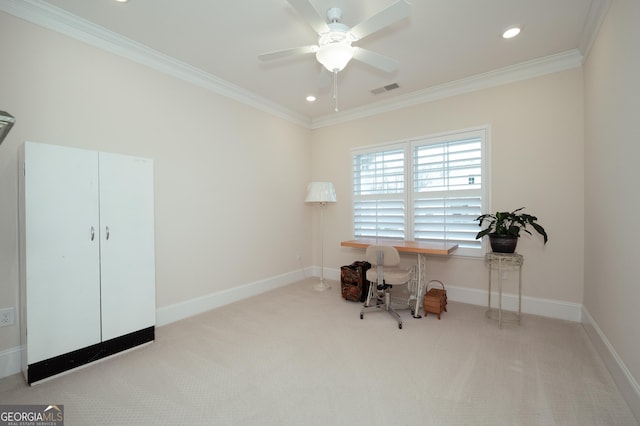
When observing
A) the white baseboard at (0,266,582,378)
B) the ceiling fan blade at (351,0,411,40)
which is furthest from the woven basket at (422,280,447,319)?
the ceiling fan blade at (351,0,411,40)

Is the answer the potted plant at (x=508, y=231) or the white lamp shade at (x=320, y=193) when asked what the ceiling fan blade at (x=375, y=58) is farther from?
the white lamp shade at (x=320, y=193)

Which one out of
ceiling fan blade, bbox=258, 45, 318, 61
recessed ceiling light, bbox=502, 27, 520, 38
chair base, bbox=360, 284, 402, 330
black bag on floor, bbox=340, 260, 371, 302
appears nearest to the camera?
ceiling fan blade, bbox=258, 45, 318, 61

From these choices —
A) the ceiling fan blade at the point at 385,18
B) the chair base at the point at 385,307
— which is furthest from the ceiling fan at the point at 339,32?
the chair base at the point at 385,307

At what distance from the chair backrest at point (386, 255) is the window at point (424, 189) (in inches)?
42.7

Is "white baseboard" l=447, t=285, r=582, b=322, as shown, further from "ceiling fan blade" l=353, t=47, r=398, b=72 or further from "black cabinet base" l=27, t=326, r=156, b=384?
"black cabinet base" l=27, t=326, r=156, b=384

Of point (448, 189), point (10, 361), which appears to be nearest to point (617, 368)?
point (448, 189)

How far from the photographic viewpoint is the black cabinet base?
196cm

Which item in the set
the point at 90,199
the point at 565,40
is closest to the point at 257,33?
the point at 90,199

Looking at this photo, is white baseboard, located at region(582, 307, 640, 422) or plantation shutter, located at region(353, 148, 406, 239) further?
plantation shutter, located at region(353, 148, 406, 239)

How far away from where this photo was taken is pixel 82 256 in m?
2.17

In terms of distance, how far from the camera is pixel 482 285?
137 inches

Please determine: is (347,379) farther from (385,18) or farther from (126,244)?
(385,18)

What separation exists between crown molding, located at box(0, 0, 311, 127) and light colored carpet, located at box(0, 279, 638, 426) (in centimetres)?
279

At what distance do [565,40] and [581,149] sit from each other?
110cm
